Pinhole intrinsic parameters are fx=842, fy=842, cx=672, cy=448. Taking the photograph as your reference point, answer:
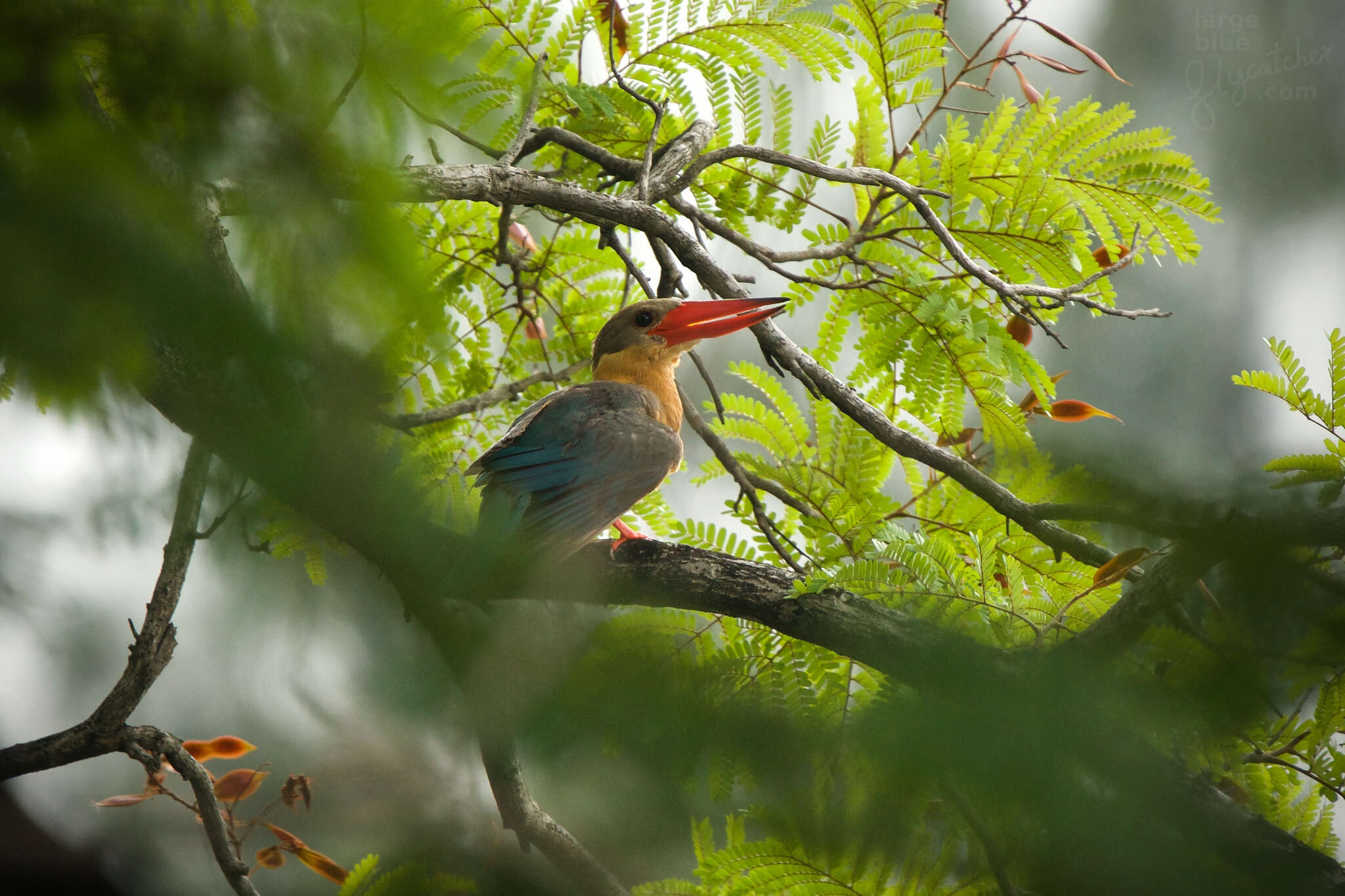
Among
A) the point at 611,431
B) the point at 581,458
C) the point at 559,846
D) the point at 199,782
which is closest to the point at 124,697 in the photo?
the point at 199,782

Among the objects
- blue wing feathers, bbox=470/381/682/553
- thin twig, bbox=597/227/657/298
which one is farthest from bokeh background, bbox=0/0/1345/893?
thin twig, bbox=597/227/657/298

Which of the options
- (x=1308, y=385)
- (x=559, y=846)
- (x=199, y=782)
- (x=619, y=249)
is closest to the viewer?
(x=559, y=846)

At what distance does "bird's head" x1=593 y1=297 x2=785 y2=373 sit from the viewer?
127 inches

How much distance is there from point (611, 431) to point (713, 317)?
0.58 metres

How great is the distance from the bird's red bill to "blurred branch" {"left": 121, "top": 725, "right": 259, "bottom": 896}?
2013 millimetres

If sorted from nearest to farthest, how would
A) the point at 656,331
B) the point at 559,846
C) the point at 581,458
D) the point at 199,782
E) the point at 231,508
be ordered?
the point at 231,508 → the point at 559,846 → the point at 199,782 → the point at 581,458 → the point at 656,331

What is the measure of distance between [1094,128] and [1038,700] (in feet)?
9.24

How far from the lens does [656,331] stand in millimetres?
3350

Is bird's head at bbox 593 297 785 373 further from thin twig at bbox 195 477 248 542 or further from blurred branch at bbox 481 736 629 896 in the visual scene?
thin twig at bbox 195 477 248 542

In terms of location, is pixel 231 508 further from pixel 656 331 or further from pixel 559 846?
pixel 656 331

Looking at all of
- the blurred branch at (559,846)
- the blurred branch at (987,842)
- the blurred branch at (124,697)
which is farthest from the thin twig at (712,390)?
the blurred branch at (987,842)

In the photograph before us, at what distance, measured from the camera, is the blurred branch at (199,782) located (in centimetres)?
212

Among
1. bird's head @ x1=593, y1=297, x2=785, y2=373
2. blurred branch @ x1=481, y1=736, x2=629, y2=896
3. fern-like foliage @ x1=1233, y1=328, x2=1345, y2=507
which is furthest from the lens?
bird's head @ x1=593, y1=297, x2=785, y2=373

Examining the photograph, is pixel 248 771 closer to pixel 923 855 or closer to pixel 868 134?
pixel 923 855
